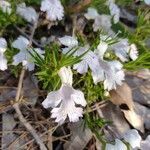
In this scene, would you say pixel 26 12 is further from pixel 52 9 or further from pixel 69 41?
pixel 69 41

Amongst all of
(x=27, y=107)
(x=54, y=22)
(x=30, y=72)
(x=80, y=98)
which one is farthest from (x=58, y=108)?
(x=54, y=22)

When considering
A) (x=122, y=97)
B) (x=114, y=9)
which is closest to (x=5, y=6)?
(x=114, y=9)

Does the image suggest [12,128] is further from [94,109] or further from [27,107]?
[94,109]

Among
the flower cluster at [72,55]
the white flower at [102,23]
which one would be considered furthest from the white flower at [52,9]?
the white flower at [102,23]

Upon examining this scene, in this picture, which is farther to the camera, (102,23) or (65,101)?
(102,23)

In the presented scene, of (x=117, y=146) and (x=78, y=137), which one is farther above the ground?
(x=78, y=137)

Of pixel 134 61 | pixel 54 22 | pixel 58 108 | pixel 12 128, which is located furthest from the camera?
pixel 54 22

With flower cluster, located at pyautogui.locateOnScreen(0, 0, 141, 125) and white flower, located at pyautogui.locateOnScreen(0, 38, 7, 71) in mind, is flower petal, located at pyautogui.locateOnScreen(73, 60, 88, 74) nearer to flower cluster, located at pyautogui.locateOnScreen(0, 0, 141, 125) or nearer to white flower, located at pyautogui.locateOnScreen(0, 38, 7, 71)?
flower cluster, located at pyautogui.locateOnScreen(0, 0, 141, 125)
